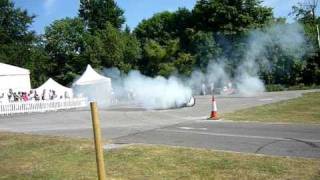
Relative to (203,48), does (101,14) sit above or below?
above

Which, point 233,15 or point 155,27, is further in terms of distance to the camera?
point 155,27

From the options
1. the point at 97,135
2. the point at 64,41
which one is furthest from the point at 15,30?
the point at 97,135

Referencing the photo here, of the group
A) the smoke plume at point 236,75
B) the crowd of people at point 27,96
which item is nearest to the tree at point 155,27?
the crowd of people at point 27,96

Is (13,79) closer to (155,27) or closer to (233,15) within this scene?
(233,15)

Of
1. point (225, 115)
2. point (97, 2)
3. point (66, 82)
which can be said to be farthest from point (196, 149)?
point (97, 2)

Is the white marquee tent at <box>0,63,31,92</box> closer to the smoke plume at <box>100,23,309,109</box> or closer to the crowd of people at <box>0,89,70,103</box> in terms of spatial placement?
the crowd of people at <box>0,89,70,103</box>

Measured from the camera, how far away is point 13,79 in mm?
44594

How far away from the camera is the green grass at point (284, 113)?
19370mm

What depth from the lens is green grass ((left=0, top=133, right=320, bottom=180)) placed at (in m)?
9.94

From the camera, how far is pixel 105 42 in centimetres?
6556

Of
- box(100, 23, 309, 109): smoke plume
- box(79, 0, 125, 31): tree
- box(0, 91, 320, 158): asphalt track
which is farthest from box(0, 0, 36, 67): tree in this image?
box(0, 91, 320, 158): asphalt track

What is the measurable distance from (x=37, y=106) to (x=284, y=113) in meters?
20.1

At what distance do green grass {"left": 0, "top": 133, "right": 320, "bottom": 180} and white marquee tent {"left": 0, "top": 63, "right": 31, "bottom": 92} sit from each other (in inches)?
1176

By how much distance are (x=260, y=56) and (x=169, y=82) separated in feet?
33.1
